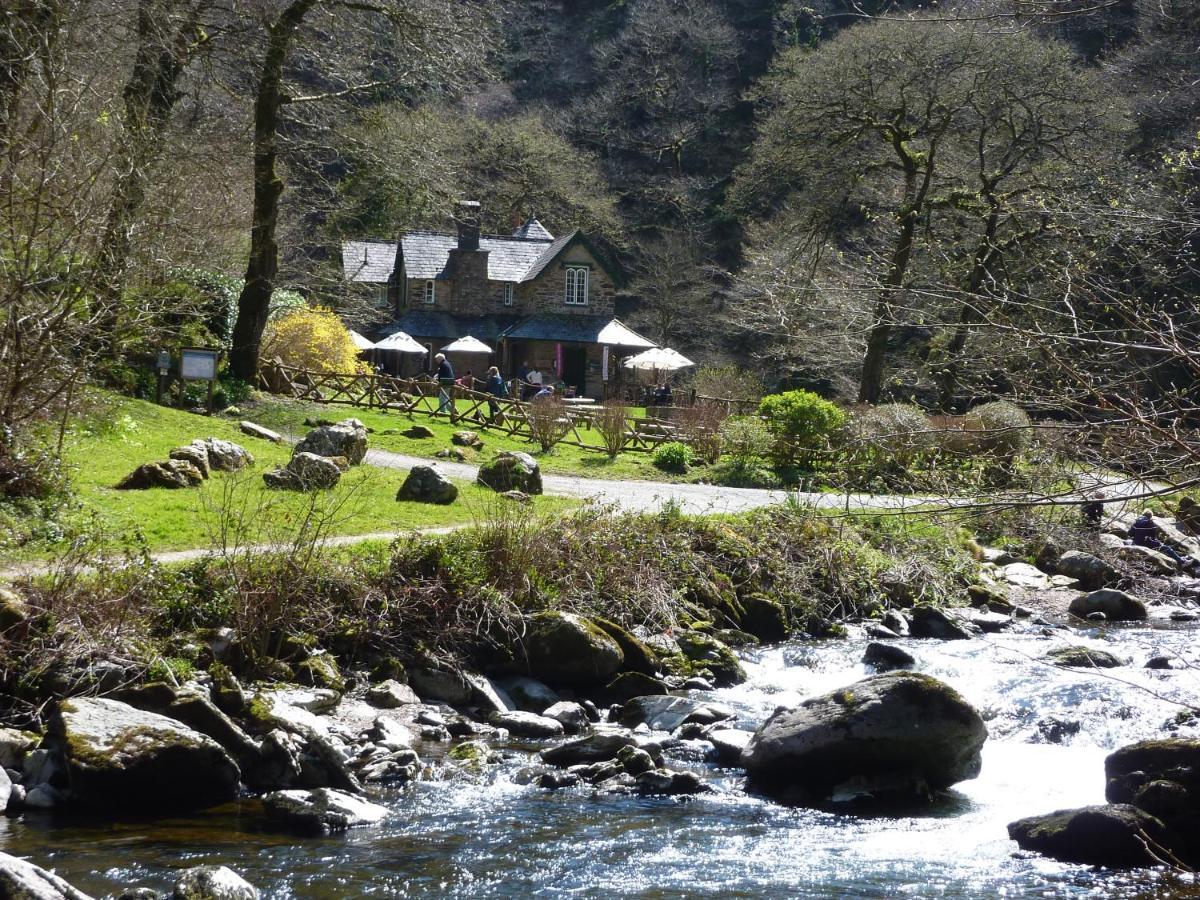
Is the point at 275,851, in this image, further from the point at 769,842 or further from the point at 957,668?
the point at 957,668

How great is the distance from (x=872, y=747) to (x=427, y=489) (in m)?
8.45

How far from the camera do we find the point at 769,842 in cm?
779

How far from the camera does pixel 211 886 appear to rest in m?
6.04

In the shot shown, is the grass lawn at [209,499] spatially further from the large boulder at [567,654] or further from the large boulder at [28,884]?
the large boulder at [28,884]

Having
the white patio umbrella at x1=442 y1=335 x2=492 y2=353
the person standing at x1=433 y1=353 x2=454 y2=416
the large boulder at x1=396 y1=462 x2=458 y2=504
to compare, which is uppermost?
the white patio umbrella at x1=442 y1=335 x2=492 y2=353

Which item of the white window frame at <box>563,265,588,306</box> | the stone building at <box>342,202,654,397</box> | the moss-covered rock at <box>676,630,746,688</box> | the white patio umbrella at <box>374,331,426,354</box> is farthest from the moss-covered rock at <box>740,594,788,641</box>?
the white window frame at <box>563,265,588,306</box>

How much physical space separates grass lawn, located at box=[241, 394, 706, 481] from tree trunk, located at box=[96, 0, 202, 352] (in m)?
5.52

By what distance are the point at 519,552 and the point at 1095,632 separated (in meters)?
6.81

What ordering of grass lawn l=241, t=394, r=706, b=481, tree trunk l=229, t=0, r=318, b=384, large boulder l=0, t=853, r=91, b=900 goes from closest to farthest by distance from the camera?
large boulder l=0, t=853, r=91, b=900, grass lawn l=241, t=394, r=706, b=481, tree trunk l=229, t=0, r=318, b=384

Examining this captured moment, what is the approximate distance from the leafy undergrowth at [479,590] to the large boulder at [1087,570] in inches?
70.9

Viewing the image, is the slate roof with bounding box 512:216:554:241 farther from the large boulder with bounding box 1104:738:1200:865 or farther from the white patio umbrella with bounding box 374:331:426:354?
the large boulder with bounding box 1104:738:1200:865

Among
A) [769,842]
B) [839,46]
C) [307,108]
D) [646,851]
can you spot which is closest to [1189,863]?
[769,842]

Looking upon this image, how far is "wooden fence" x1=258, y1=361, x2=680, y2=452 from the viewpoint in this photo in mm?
26141

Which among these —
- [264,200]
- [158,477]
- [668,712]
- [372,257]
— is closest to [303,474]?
[158,477]
